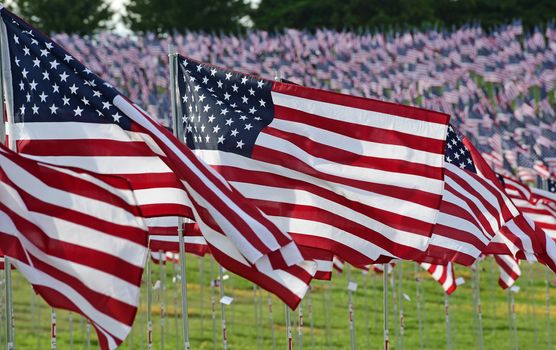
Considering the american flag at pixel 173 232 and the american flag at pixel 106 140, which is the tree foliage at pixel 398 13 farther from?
the american flag at pixel 106 140

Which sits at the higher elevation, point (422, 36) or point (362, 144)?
point (422, 36)

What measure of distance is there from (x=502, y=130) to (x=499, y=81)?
2487 cm

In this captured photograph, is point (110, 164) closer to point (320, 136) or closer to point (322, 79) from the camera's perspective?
point (320, 136)

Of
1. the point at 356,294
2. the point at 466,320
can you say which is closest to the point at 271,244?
the point at 466,320

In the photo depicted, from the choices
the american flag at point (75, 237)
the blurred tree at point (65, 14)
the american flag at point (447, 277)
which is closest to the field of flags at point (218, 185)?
the american flag at point (75, 237)

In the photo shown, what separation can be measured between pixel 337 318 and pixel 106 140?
23.5 meters

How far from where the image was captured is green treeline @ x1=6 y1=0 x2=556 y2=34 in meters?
96.1

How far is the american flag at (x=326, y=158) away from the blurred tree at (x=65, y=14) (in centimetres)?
8352

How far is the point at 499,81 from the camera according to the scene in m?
74.0

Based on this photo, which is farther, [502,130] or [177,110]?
[502,130]

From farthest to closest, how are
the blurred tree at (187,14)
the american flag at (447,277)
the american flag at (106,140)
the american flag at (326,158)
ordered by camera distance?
the blurred tree at (187,14)
the american flag at (447,277)
the american flag at (326,158)
the american flag at (106,140)

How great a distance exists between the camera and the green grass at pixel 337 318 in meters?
32.5

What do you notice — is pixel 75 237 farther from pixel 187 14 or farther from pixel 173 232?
pixel 187 14

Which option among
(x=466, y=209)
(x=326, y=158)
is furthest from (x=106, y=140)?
(x=466, y=209)
